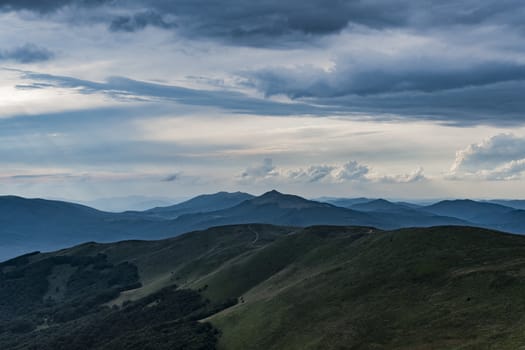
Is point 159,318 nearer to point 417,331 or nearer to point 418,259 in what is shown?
point 418,259

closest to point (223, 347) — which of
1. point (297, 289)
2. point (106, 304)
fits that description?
point (297, 289)

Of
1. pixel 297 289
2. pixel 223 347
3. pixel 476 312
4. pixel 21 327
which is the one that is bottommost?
pixel 21 327

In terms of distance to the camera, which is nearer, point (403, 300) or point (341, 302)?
point (403, 300)

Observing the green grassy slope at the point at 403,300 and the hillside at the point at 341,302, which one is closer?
the green grassy slope at the point at 403,300

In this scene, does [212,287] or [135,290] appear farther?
[135,290]

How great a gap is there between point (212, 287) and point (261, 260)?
64.8 feet

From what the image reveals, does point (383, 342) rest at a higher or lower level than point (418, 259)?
lower

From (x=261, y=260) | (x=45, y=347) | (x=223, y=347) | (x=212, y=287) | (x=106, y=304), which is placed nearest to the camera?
(x=223, y=347)

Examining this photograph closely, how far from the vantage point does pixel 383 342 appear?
6575cm

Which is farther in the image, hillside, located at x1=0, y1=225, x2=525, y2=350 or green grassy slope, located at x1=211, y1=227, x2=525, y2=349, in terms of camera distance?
hillside, located at x1=0, y1=225, x2=525, y2=350

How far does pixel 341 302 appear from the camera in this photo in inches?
3413

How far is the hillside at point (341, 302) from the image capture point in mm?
65500

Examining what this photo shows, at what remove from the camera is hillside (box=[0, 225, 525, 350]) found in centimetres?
6550

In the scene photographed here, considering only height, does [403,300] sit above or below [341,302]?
above
